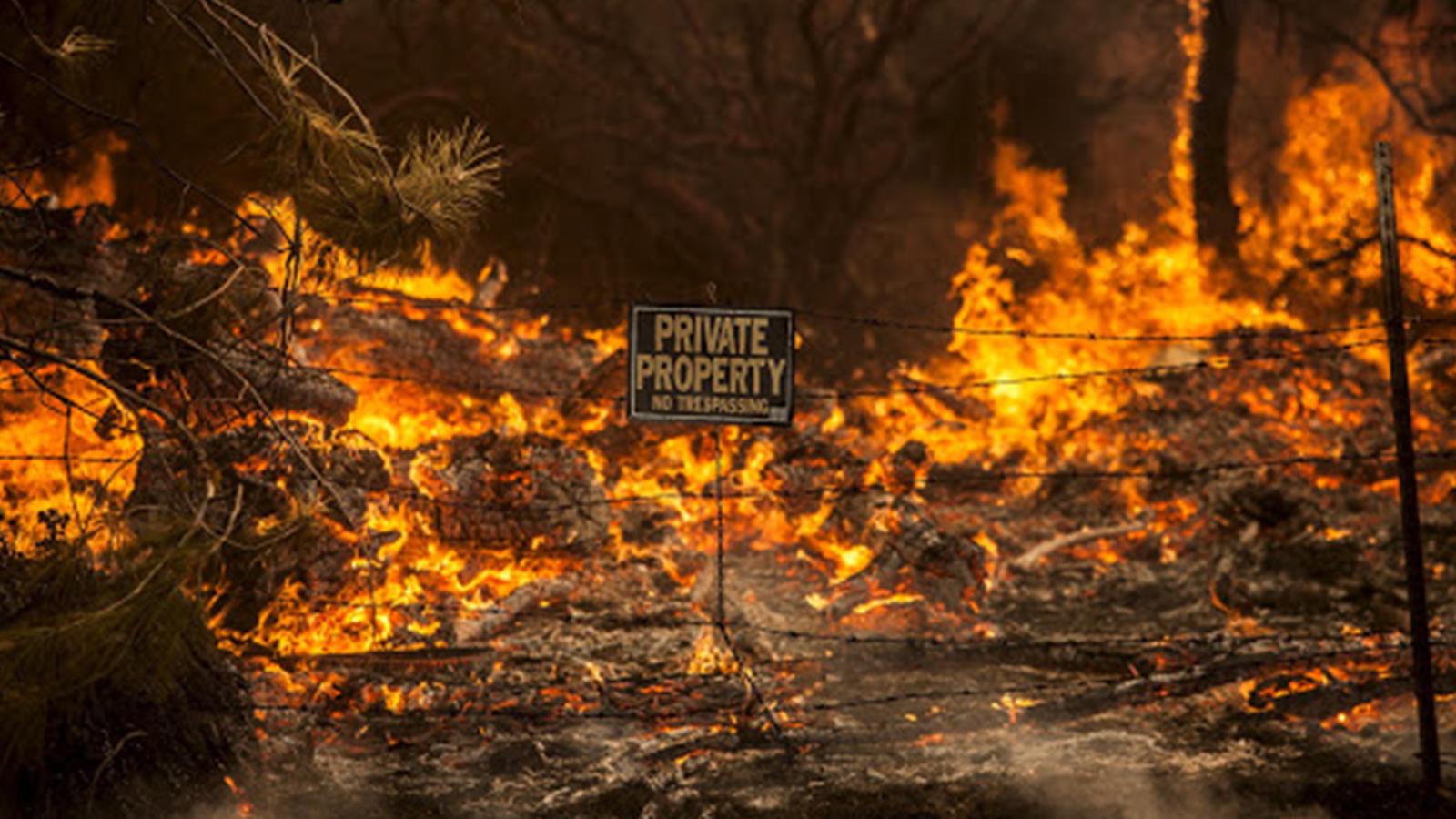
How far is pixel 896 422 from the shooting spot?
13.7m

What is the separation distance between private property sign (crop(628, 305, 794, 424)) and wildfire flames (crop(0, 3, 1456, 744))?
2.05 meters

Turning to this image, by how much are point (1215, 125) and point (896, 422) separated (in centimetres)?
565

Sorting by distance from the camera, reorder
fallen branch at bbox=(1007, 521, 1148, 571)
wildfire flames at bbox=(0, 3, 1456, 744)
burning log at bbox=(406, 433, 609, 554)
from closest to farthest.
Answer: wildfire flames at bbox=(0, 3, 1456, 744), burning log at bbox=(406, 433, 609, 554), fallen branch at bbox=(1007, 521, 1148, 571)

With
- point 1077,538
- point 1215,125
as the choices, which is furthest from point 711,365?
point 1215,125

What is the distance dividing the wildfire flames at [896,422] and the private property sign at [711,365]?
205 cm

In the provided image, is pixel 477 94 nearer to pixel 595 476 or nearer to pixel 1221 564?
pixel 595 476

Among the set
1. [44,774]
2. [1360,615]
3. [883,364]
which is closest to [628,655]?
[44,774]

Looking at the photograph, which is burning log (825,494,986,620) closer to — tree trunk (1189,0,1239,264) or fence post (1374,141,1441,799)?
fence post (1374,141,1441,799)

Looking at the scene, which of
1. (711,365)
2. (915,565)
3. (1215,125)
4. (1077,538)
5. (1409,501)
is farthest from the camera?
(1215,125)

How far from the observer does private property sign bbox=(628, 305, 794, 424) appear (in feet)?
23.8

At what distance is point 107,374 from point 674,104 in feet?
24.8

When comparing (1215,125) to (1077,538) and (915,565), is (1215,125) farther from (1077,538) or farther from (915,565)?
(915,565)

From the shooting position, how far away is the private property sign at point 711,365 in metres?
7.26

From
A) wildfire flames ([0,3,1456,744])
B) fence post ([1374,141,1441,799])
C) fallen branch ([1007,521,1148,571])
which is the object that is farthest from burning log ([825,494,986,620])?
fence post ([1374,141,1441,799])
